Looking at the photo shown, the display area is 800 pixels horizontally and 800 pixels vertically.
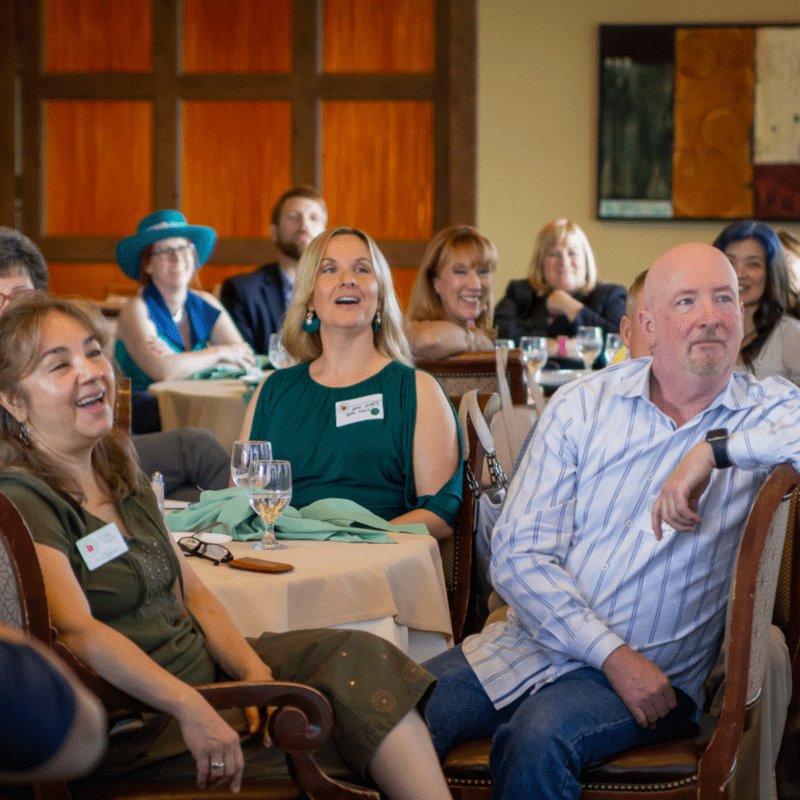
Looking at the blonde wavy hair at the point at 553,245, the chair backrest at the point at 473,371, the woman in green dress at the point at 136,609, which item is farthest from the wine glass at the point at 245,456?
the blonde wavy hair at the point at 553,245

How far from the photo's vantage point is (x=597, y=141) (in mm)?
7141

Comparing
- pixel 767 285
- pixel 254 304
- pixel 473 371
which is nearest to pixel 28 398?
pixel 473 371

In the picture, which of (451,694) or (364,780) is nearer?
(364,780)

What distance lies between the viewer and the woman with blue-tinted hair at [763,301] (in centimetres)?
368

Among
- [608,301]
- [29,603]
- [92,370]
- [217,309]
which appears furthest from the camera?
[608,301]

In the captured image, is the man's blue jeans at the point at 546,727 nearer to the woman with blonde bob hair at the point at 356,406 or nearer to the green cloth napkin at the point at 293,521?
the green cloth napkin at the point at 293,521

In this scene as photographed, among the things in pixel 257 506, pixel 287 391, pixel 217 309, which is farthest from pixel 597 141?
pixel 257 506

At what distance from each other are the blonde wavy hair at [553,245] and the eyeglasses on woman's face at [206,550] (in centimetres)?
410

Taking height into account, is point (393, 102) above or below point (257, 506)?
above

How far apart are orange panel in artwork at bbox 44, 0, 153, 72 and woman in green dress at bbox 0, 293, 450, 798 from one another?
628 cm

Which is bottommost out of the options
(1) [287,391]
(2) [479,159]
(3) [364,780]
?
(3) [364,780]

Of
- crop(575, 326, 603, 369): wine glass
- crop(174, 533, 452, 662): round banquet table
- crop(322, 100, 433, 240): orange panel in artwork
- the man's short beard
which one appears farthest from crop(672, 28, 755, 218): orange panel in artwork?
crop(174, 533, 452, 662): round banquet table

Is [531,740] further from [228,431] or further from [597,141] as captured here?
[597,141]

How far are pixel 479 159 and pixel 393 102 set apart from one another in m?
0.78
